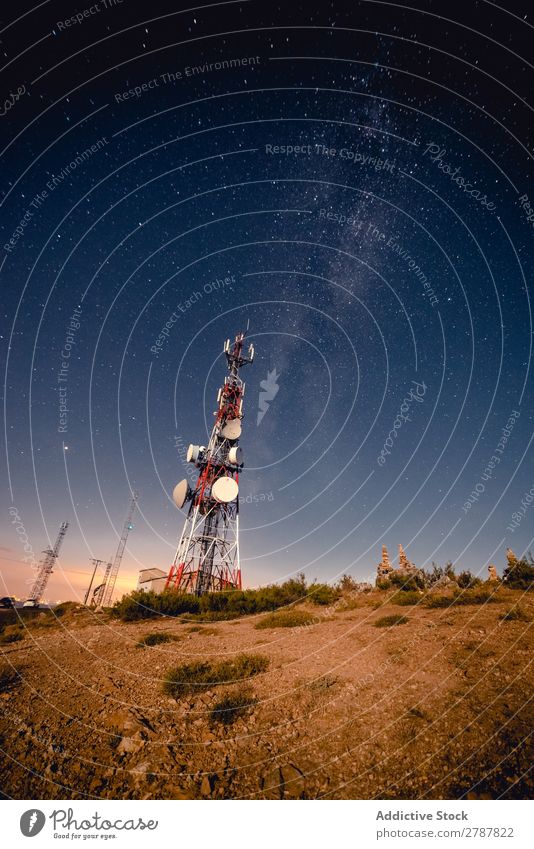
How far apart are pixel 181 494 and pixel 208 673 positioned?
1566cm

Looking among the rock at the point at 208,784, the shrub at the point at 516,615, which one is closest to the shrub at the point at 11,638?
the rock at the point at 208,784

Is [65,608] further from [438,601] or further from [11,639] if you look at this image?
[438,601]

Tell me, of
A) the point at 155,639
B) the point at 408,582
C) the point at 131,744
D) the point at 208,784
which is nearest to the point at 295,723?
the point at 208,784

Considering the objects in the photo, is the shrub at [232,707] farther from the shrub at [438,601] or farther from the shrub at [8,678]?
the shrub at [438,601]

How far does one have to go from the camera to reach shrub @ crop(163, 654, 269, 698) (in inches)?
216

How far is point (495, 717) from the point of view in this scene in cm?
391

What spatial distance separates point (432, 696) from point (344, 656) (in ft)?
8.04

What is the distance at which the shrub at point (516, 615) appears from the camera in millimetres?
7483

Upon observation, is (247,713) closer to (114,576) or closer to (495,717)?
(495,717)

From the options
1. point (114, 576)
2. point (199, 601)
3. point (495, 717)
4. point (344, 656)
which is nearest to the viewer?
point (495, 717)

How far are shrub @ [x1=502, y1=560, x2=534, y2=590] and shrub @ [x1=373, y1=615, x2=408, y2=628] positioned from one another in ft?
20.5
